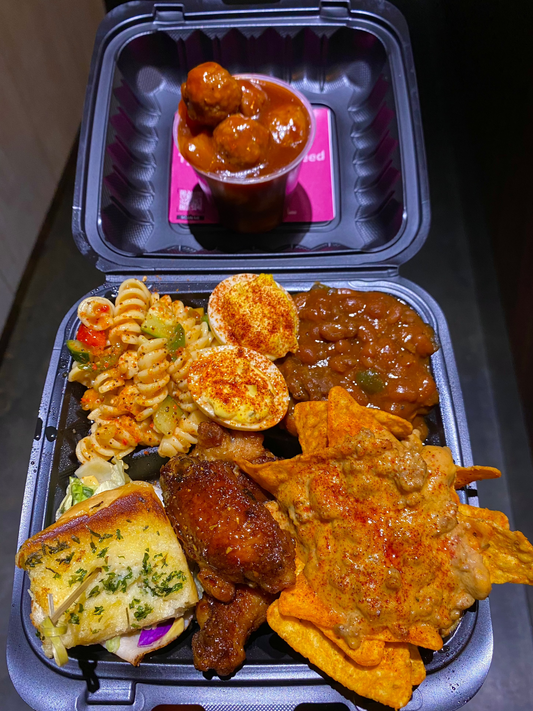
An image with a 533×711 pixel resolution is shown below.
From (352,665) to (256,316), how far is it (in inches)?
65.9

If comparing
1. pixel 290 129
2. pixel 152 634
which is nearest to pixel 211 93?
pixel 290 129

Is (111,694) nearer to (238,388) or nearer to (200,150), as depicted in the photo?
(238,388)

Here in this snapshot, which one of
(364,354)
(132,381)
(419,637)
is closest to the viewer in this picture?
(419,637)

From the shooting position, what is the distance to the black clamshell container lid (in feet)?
7.36

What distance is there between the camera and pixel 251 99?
2.86 m

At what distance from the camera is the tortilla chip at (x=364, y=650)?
6.57 ft

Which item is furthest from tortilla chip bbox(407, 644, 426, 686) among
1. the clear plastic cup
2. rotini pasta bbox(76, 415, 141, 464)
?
the clear plastic cup

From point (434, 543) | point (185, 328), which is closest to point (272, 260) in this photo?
point (185, 328)

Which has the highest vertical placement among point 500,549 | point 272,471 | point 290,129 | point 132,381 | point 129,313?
point 290,129

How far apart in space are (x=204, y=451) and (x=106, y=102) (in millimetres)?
2440

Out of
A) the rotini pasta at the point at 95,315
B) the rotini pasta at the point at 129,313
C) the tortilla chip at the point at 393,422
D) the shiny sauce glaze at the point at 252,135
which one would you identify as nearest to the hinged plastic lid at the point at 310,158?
the rotini pasta at the point at 129,313

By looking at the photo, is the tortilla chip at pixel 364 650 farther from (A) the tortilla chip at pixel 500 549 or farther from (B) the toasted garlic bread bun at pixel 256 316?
(B) the toasted garlic bread bun at pixel 256 316

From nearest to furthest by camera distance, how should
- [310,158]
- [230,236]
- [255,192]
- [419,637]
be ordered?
[419,637] < [255,192] < [230,236] < [310,158]

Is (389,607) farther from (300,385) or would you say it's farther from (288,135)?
(288,135)
